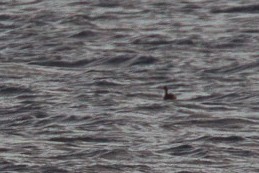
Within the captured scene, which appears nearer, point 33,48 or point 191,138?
point 191,138

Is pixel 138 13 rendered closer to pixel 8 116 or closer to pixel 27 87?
pixel 27 87

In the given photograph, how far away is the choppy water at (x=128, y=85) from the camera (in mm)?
20266

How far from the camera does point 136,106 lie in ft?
78.3

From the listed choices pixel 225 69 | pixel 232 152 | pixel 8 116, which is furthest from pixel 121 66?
pixel 232 152

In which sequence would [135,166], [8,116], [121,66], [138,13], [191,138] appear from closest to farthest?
1. [135,166]
2. [191,138]
3. [8,116]
4. [121,66]
5. [138,13]

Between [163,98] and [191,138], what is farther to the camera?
[163,98]

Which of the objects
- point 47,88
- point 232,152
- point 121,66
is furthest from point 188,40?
point 232,152

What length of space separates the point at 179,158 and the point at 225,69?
6.54 meters

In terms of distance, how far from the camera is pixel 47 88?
25.5m

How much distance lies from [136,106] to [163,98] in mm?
622

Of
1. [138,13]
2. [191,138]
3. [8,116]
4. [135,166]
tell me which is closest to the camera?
[135,166]

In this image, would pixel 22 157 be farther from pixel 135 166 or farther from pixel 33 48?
pixel 33 48

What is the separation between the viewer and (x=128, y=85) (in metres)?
25.5

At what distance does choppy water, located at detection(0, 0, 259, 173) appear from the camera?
20266 millimetres
